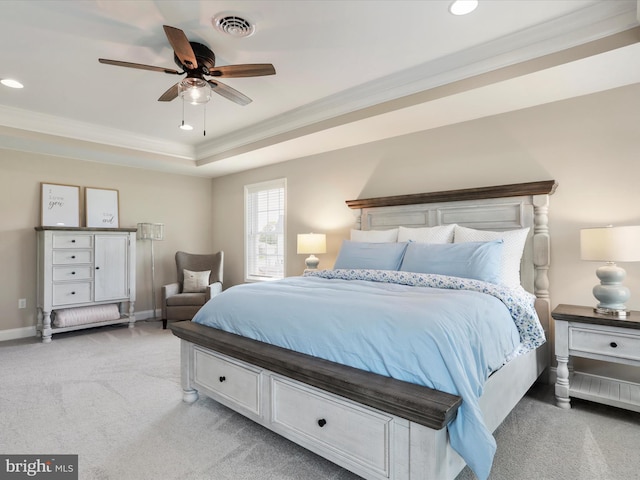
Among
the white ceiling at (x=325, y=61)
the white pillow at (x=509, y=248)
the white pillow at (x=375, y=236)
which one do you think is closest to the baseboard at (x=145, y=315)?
the white ceiling at (x=325, y=61)

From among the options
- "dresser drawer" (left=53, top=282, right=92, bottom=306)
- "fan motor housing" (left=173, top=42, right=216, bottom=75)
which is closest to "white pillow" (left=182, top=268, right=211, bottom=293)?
"dresser drawer" (left=53, top=282, right=92, bottom=306)

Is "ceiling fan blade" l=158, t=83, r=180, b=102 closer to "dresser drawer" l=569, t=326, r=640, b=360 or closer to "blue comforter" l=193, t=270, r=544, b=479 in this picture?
"blue comforter" l=193, t=270, r=544, b=479

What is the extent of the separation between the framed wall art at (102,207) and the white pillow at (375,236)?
357cm

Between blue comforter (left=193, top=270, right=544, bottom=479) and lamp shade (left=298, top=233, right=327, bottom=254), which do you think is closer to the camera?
blue comforter (left=193, top=270, right=544, bottom=479)

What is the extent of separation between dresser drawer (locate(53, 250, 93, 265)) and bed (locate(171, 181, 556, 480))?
111 inches

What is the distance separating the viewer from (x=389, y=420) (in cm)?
146

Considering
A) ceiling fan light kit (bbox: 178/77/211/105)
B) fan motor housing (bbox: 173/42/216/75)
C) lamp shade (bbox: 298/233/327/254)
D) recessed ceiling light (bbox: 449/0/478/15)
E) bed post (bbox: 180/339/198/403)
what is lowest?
bed post (bbox: 180/339/198/403)

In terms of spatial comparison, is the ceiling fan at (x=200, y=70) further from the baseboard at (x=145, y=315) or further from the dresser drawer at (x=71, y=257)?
the baseboard at (x=145, y=315)

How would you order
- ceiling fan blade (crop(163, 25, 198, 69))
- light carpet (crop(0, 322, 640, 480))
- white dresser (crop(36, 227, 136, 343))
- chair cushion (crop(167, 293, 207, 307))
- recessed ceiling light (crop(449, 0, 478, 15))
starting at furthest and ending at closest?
1. chair cushion (crop(167, 293, 207, 307))
2. white dresser (crop(36, 227, 136, 343))
3. recessed ceiling light (crop(449, 0, 478, 15))
4. ceiling fan blade (crop(163, 25, 198, 69))
5. light carpet (crop(0, 322, 640, 480))

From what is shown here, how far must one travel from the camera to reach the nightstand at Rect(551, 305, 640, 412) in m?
2.21

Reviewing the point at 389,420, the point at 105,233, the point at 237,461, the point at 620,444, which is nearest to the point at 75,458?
the point at 237,461

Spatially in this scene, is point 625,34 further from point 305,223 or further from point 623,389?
point 305,223

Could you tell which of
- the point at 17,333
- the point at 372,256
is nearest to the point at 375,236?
the point at 372,256

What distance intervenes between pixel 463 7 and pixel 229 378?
2.72 m
